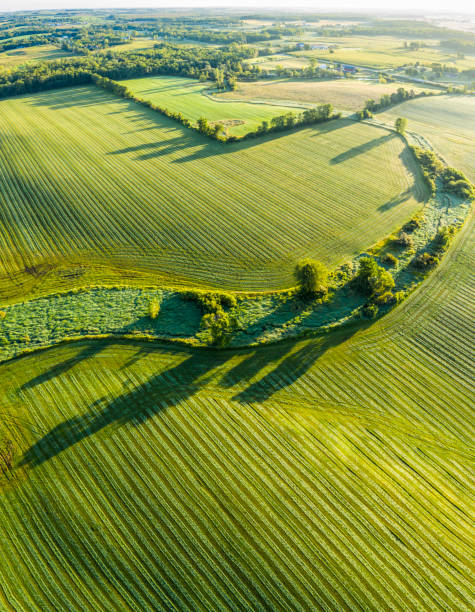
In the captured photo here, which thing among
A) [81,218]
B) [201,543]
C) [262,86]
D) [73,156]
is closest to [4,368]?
[201,543]

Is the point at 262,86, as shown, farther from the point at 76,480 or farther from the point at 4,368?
the point at 76,480

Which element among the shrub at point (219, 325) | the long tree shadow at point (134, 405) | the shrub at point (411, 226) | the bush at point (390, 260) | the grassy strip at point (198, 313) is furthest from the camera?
the shrub at point (411, 226)

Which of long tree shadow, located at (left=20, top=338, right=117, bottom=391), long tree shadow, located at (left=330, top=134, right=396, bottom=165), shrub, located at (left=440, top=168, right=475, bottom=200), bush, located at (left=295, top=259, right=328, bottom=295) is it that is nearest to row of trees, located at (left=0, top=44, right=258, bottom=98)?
long tree shadow, located at (left=330, top=134, right=396, bottom=165)

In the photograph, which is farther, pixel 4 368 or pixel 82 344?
pixel 82 344

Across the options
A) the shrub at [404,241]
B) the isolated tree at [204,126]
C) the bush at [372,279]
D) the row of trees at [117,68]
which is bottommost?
the bush at [372,279]


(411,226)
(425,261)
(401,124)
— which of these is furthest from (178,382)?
(401,124)

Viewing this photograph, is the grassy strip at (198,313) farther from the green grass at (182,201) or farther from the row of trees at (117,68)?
the row of trees at (117,68)

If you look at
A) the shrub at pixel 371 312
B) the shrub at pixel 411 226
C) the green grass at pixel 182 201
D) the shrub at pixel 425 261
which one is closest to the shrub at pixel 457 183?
the green grass at pixel 182 201
